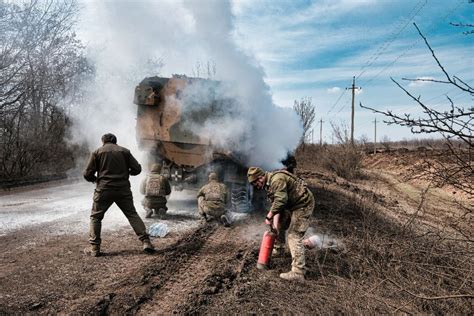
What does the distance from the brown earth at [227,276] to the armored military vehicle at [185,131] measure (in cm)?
318

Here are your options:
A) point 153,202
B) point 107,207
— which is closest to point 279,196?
point 107,207

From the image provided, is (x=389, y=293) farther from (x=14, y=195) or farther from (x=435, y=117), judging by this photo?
(x=14, y=195)

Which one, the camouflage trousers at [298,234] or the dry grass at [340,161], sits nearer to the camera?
the camouflage trousers at [298,234]

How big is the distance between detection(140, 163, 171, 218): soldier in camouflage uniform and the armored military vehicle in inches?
64.1

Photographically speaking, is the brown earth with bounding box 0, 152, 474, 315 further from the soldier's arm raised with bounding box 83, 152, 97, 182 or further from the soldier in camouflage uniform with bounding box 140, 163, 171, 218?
the soldier in camouflage uniform with bounding box 140, 163, 171, 218

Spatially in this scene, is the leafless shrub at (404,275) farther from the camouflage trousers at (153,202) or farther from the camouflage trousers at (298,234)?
the camouflage trousers at (153,202)

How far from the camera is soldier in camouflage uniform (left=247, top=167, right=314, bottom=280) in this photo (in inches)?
224

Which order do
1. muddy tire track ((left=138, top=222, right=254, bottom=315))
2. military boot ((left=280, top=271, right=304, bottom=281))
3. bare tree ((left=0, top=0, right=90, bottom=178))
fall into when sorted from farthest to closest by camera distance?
bare tree ((left=0, top=0, right=90, bottom=178))
military boot ((left=280, top=271, right=304, bottom=281))
muddy tire track ((left=138, top=222, right=254, bottom=315))

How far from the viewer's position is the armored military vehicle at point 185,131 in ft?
35.7

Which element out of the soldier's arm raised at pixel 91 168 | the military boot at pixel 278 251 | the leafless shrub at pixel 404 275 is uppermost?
the soldier's arm raised at pixel 91 168

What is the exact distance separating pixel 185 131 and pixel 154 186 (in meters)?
2.09

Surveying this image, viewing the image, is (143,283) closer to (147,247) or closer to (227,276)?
(227,276)

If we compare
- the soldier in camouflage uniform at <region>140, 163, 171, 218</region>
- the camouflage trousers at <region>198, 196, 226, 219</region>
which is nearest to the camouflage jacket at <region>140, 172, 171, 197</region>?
the soldier in camouflage uniform at <region>140, 163, 171, 218</region>

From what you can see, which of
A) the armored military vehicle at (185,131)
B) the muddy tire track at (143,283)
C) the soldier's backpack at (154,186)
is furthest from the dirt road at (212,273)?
the armored military vehicle at (185,131)
